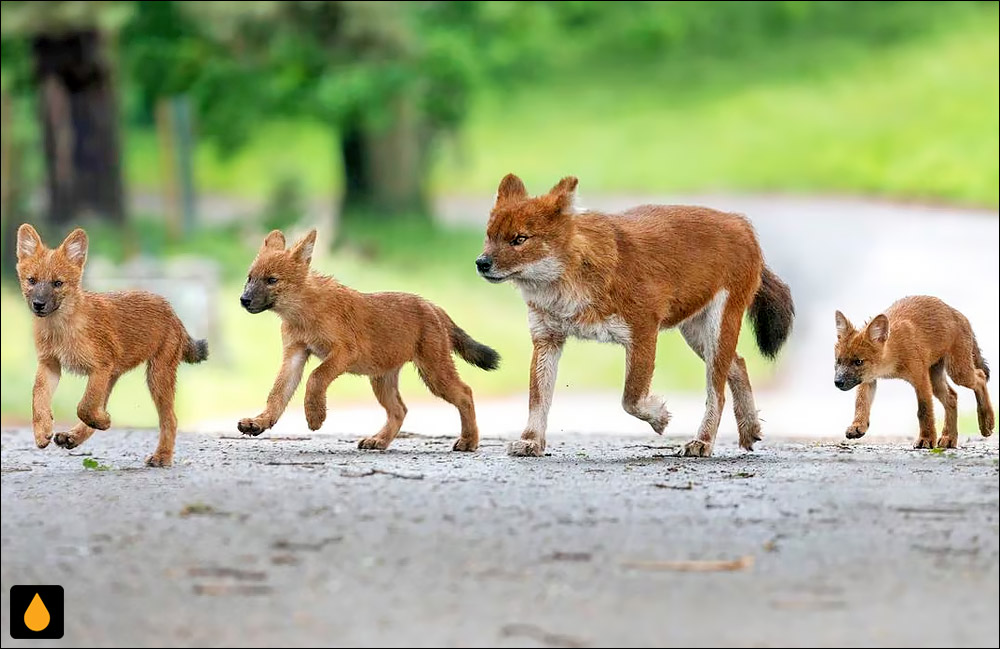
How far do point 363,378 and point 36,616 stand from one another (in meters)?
13.0

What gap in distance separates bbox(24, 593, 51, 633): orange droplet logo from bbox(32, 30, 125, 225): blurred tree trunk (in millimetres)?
15787

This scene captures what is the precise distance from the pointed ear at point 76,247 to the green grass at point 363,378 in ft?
20.0

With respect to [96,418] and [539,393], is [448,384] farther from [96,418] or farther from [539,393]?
[96,418]

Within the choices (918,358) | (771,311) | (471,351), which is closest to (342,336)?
(471,351)

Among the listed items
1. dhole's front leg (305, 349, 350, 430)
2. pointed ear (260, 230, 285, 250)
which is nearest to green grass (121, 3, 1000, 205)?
pointed ear (260, 230, 285, 250)

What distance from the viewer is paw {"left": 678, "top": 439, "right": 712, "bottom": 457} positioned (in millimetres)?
9570

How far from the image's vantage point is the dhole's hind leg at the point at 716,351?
9648 millimetres

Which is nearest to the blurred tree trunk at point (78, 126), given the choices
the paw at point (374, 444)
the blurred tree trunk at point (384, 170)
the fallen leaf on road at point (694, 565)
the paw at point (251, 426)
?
the blurred tree trunk at point (384, 170)

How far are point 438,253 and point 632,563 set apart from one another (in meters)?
17.6

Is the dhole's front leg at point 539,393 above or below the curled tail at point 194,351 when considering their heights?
below

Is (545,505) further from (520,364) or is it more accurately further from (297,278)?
(520,364)

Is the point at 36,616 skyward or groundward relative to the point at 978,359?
groundward

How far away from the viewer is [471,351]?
10.1 meters

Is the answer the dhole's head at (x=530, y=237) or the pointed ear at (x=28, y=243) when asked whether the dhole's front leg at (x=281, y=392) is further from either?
the pointed ear at (x=28, y=243)
